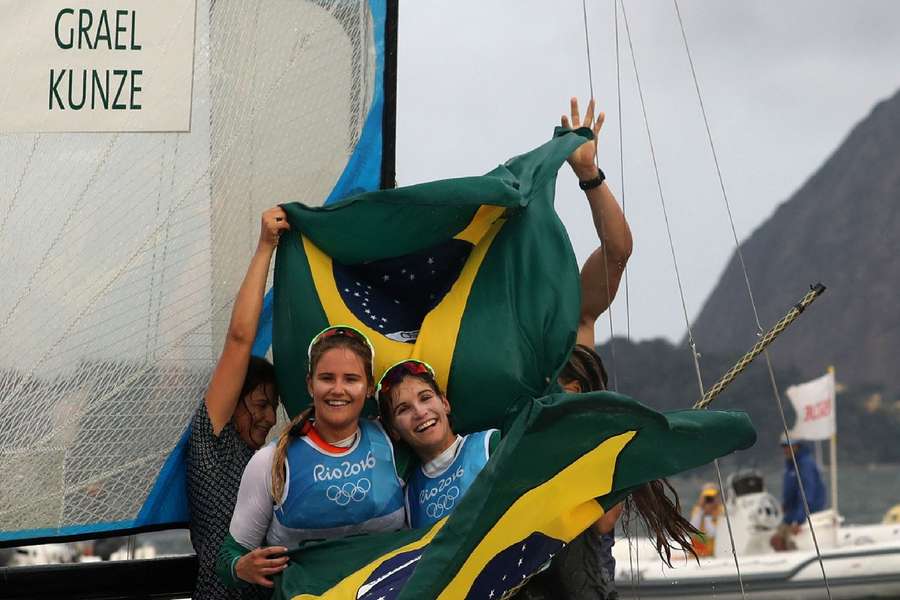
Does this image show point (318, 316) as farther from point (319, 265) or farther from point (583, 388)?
point (583, 388)

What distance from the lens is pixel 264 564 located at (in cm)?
208

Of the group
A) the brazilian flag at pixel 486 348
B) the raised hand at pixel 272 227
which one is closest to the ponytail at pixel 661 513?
the brazilian flag at pixel 486 348

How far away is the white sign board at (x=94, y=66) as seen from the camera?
2.74m

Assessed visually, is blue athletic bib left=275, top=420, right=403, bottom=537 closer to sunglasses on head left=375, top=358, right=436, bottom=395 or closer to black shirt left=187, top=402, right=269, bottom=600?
sunglasses on head left=375, top=358, right=436, bottom=395

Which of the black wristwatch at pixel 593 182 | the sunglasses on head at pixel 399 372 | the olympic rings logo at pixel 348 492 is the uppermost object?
the black wristwatch at pixel 593 182

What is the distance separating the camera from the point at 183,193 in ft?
9.20

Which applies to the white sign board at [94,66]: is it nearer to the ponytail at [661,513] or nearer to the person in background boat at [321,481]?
the person in background boat at [321,481]

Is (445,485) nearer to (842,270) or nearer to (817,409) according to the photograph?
(817,409)

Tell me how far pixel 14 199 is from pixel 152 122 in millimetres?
313

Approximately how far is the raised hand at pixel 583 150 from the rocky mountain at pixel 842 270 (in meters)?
50.8

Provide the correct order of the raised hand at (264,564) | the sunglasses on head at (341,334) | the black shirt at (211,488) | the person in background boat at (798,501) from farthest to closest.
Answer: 1. the person in background boat at (798,501)
2. the black shirt at (211,488)
3. the sunglasses on head at (341,334)
4. the raised hand at (264,564)

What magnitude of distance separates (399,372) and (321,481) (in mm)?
222

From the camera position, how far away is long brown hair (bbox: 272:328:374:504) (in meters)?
2.11

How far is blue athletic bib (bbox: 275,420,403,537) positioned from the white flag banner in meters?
10.1
